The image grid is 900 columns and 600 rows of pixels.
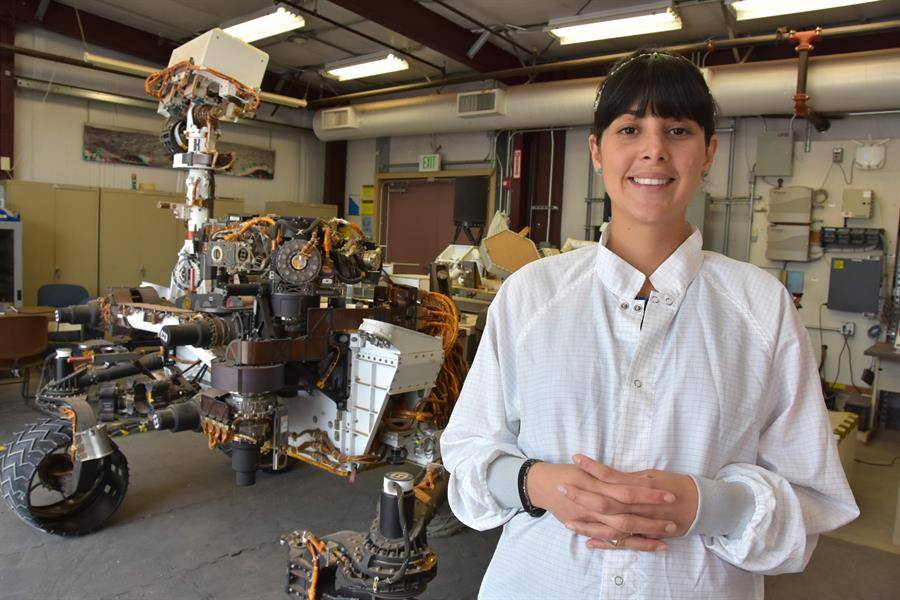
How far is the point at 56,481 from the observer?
137 inches

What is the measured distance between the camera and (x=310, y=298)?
321 cm

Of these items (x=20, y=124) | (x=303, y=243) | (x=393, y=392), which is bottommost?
(x=393, y=392)

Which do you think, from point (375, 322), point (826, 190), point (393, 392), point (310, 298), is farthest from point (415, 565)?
point (826, 190)

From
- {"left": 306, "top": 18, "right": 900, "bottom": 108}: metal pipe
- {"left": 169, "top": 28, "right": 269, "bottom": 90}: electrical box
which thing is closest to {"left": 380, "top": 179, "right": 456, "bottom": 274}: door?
{"left": 306, "top": 18, "right": 900, "bottom": 108}: metal pipe

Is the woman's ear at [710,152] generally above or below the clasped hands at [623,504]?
above

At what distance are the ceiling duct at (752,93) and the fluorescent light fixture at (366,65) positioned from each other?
2.10 feet

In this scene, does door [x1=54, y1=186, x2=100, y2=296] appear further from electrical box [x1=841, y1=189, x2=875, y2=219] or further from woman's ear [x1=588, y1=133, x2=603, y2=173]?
electrical box [x1=841, y1=189, x2=875, y2=219]

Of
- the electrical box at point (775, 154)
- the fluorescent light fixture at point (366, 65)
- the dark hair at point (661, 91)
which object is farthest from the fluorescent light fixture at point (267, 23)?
the dark hair at point (661, 91)

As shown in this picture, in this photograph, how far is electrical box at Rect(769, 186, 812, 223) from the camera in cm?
643

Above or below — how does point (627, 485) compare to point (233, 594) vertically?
above

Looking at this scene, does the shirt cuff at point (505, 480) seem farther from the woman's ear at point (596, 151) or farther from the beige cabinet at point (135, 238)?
the beige cabinet at point (135, 238)

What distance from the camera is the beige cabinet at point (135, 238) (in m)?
7.84

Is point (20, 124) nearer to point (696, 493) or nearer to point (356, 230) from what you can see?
point (356, 230)

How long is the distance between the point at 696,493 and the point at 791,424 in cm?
19
